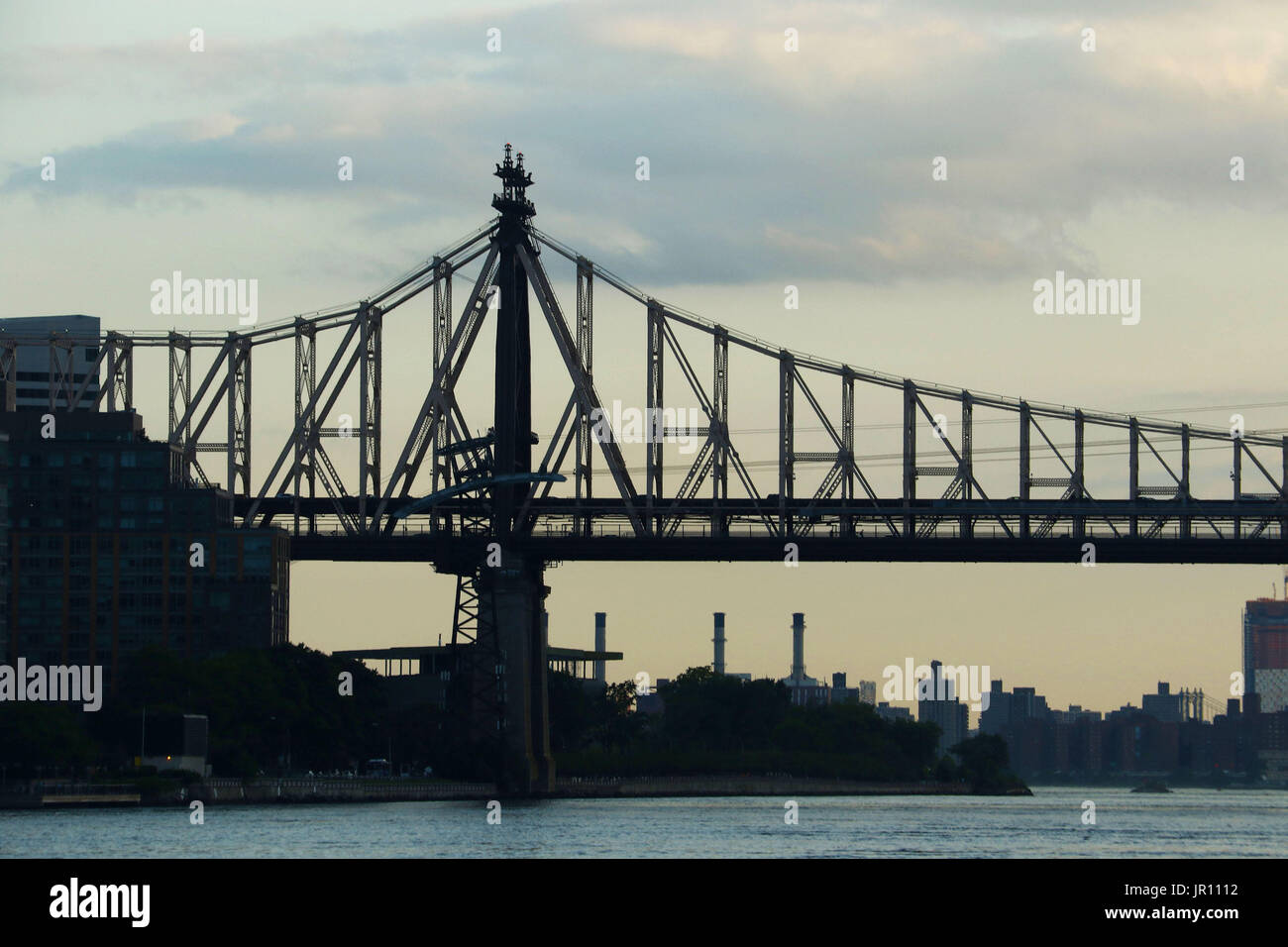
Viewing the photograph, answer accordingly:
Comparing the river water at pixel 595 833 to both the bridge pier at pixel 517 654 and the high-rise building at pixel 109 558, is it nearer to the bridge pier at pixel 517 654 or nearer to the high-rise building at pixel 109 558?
the bridge pier at pixel 517 654

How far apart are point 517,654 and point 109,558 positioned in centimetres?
4636

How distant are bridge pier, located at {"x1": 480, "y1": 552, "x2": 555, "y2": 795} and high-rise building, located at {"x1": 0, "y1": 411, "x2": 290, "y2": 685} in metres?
33.3

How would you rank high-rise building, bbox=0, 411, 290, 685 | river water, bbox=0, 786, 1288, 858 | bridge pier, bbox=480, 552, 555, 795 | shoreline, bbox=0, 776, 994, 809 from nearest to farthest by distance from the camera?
river water, bbox=0, 786, 1288, 858, shoreline, bbox=0, 776, 994, 809, bridge pier, bbox=480, 552, 555, 795, high-rise building, bbox=0, 411, 290, 685

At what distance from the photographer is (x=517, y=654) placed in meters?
139

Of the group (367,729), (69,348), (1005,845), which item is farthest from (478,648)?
(1005,845)

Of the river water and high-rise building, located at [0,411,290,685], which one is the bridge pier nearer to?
the river water

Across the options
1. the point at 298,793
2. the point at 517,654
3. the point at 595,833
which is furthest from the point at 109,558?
the point at 595,833

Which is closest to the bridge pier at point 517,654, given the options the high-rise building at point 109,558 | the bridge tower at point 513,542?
the bridge tower at point 513,542

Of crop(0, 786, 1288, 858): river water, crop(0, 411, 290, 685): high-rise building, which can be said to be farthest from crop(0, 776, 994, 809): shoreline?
crop(0, 411, 290, 685): high-rise building

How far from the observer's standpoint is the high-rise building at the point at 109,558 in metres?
170

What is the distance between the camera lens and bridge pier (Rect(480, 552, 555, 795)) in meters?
138
